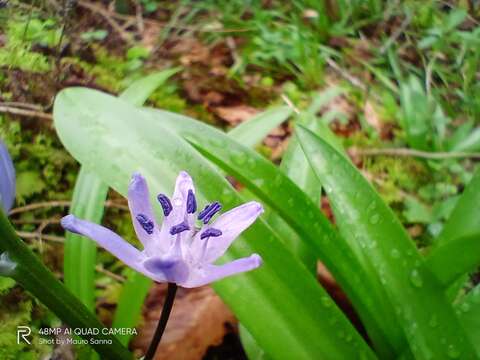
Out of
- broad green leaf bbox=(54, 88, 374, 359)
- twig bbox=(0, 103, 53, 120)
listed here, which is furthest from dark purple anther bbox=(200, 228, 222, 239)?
twig bbox=(0, 103, 53, 120)

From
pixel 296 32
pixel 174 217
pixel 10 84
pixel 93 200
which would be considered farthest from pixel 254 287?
pixel 296 32

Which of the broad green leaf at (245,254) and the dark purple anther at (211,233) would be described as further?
the broad green leaf at (245,254)

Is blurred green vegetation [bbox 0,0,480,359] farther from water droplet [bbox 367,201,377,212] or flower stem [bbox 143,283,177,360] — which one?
water droplet [bbox 367,201,377,212]

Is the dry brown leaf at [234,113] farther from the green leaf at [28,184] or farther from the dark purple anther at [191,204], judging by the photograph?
the dark purple anther at [191,204]

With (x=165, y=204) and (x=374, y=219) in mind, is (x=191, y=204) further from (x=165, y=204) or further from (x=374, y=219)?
(x=374, y=219)

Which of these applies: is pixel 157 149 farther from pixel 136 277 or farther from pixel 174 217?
pixel 174 217

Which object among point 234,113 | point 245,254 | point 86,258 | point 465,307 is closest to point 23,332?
point 86,258

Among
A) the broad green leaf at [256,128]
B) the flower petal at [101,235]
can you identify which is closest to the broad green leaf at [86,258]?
the broad green leaf at [256,128]
